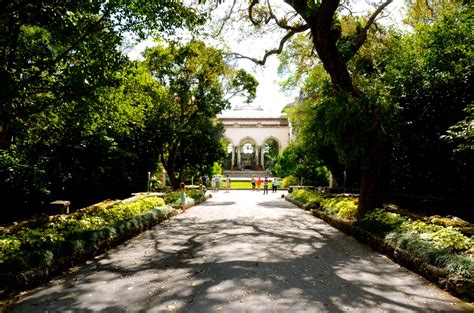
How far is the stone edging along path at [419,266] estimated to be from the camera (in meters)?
4.62

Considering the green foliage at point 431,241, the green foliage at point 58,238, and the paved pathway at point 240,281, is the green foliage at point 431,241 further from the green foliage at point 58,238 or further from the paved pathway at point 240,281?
the green foliage at point 58,238

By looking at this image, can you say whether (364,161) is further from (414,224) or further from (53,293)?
(53,293)

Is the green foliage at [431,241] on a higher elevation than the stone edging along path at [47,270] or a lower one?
higher

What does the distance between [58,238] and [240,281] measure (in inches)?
139

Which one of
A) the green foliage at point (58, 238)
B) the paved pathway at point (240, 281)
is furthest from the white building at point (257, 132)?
the paved pathway at point (240, 281)

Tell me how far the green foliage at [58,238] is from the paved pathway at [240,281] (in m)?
0.40

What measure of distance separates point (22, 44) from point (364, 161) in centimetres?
793

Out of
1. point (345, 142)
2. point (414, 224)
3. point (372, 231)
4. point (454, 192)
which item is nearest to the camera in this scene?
point (414, 224)

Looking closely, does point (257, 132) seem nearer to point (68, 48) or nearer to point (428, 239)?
point (68, 48)

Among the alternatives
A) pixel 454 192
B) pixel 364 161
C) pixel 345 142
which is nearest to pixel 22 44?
pixel 345 142

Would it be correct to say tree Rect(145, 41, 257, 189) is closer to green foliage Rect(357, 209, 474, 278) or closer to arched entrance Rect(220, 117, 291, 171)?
green foliage Rect(357, 209, 474, 278)

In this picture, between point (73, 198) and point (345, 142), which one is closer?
point (345, 142)

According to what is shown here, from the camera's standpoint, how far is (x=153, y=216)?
11.0 meters

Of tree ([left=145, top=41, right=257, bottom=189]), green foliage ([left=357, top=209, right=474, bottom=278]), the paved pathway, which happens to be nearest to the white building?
tree ([left=145, top=41, right=257, bottom=189])
